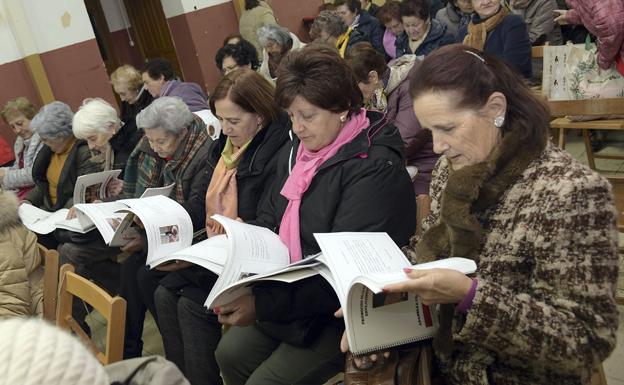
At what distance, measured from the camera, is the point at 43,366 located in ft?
2.92

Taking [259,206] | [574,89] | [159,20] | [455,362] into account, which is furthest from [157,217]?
[159,20]

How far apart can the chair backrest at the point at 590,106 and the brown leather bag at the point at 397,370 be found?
5.28ft

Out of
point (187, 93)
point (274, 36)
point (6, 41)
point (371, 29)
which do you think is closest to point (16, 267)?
point (187, 93)

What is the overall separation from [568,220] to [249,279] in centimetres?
82

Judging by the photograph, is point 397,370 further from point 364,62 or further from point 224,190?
point 364,62

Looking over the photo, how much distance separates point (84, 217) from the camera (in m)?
2.81

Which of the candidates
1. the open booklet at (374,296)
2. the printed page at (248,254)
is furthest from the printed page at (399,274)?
the printed page at (248,254)

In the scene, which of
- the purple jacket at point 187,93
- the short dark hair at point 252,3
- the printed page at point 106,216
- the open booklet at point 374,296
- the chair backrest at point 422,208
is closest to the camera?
the open booklet at point 374,296

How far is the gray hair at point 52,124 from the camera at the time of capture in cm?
348

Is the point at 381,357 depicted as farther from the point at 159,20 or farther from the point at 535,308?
the point at 159,20

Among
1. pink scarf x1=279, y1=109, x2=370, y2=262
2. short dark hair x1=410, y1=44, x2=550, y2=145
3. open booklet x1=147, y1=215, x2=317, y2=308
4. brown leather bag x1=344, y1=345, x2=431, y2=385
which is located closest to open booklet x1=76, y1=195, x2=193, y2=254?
open booklet x1=147, y1=215, x2=317, y2=308

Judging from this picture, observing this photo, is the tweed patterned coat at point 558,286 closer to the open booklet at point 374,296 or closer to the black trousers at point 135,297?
the open booklet at point 374,296

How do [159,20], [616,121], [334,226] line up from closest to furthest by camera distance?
1. [334,226]
2. [616,121]
3. [159,20]

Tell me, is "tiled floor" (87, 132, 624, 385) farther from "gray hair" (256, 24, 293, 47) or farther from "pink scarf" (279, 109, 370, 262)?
"gray hair" (256, 24, 293, 47)
